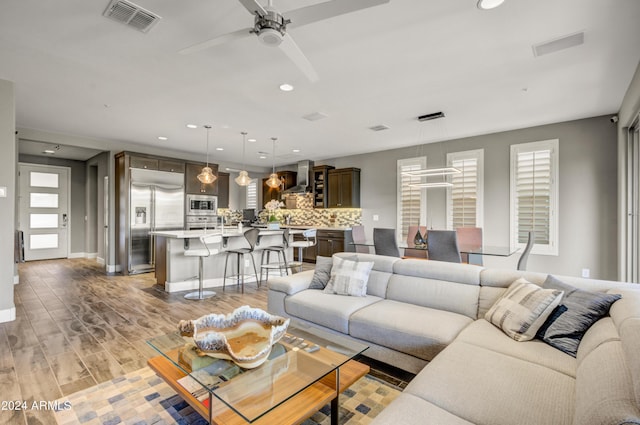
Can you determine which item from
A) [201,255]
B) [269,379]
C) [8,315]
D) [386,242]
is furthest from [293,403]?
[8,315]

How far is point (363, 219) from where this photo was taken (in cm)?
772

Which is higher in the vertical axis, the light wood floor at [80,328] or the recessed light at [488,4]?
the recessed light at [488,4]

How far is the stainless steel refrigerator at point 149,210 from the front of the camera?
21.1 ft

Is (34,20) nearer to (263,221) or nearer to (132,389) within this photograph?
(132,389)

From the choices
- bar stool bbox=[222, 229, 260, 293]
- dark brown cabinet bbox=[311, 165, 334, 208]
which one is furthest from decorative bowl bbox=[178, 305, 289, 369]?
dark brown cabinet bbox=[311, 165, 334, 208]

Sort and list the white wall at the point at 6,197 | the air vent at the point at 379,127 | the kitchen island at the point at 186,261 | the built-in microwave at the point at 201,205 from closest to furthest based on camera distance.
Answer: the white wall at the point at 6,197 < the kitchen island at the point at 186,261 < the air vent at the point at 379,127 < the built-in microwave at the point at 201,205

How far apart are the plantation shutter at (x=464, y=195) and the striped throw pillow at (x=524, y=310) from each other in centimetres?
393

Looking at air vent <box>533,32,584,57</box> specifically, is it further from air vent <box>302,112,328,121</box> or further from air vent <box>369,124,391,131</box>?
air vent <box>302,112,328,121</box>

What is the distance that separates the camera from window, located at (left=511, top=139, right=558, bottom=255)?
200 inches

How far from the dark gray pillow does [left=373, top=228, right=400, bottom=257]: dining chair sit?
213 cm

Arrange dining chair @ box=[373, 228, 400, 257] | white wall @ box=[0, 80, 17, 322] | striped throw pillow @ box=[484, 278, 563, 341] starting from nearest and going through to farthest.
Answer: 1. striped throw pillow @ box=[484, 278, 563, 341]
2. white wall @ box=[0, 80, 17, 322]
3. dining chair @ box=[373, 228, 400, 257]

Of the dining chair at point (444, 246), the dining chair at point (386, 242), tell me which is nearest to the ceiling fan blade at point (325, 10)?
the dining chair at point (444, 246)

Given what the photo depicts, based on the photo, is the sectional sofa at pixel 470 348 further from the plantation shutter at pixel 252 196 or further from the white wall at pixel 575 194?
the plantation shutter at pixel 252 196

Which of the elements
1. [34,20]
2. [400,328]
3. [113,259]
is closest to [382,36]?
[400,328]
